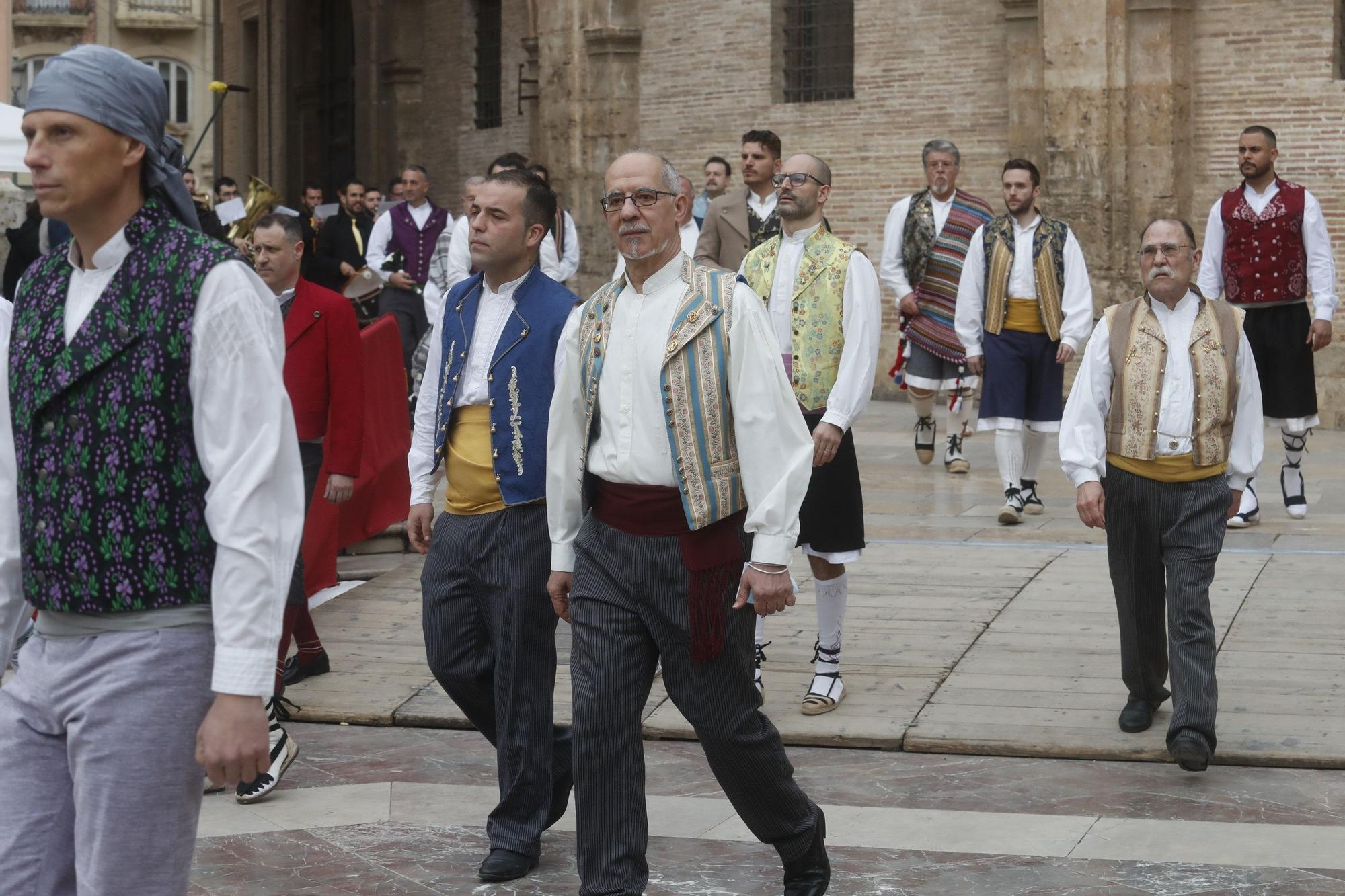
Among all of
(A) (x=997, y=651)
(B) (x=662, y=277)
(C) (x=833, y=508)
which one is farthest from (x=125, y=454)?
(A) (x=997, y=651)

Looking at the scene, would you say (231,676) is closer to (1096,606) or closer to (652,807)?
(652,807)

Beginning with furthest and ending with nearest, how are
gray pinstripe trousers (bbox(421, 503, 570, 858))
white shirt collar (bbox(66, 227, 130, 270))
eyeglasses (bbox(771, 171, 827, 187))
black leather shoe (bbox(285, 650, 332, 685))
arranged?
black leather shoe (bbox(285, 650, 332, 685))
eyeglasses (bbox(771, 171, 827, 187))
gray pinstripe trousers (bbox(421, 503, 570, 858))
white shirt collar (bbox(66, 227, 130, 270))

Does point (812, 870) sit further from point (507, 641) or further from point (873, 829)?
point (507, 641)

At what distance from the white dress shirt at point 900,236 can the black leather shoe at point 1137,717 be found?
6290mm

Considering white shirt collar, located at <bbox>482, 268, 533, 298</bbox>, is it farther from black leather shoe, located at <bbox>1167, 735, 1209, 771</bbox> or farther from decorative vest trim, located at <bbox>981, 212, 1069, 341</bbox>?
decorative vest trim, located at <bbox>981, 212, 1069, 341</bbox>

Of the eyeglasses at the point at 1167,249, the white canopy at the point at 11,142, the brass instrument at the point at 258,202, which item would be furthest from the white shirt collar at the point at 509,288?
the white canopy at the point at 11,142

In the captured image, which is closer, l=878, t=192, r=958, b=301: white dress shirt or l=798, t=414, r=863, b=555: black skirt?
l=798, t=414, r=863, b=555: black skirt

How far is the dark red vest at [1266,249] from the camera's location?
1144cm

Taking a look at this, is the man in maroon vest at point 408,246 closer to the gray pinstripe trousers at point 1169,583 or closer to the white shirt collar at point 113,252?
the gray pinstripe trousers at point 1169,583

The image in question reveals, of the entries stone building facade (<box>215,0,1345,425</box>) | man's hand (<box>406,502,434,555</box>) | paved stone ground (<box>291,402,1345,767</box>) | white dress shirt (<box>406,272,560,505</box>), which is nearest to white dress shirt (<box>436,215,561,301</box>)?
paved stone ground (<box>291,402,1345,767</box>)

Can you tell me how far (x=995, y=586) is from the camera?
9.28 metres

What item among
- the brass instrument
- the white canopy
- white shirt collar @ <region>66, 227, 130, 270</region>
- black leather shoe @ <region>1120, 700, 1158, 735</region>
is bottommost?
black leather shoe @ <region>1120, 700, 1158, 735</region>

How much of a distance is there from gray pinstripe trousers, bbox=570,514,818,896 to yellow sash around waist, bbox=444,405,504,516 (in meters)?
0.76

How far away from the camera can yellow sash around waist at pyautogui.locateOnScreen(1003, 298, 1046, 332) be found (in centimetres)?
1136
